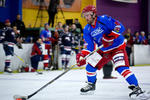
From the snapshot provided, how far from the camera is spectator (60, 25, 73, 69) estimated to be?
28.2ft

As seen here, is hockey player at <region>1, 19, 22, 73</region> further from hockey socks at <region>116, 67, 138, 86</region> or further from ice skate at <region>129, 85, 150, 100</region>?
ice skate at <region>129, 85, 150, 100</region>

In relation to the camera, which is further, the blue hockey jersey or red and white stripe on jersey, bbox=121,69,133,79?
the blue hockey jersey

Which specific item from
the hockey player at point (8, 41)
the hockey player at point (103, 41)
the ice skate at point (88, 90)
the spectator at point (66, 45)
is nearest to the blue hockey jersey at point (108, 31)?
the hockey player at point (103, 41)

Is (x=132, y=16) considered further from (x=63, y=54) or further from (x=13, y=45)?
(x=13, y=45)

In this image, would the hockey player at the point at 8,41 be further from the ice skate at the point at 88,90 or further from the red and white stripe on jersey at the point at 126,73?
the red and white stripe on jersey at the point at 126,73

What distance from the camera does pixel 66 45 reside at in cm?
866

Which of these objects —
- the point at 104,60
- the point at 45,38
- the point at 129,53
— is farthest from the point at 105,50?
the point at 129,53

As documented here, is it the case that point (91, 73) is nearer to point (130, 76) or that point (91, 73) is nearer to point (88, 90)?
point (88, 90)

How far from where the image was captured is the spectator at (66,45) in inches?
339

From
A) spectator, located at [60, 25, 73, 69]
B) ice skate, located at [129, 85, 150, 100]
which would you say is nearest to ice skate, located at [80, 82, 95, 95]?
ice skate, located at [129, 85, 150, 100]

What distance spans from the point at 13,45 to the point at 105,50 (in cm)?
445

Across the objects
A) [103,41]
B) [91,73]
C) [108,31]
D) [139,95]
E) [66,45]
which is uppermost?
[108,31]

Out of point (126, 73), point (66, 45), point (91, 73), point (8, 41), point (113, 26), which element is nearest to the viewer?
point (126, 73)

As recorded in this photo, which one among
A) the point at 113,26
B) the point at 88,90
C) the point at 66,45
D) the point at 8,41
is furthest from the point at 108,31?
the point at 66,45
